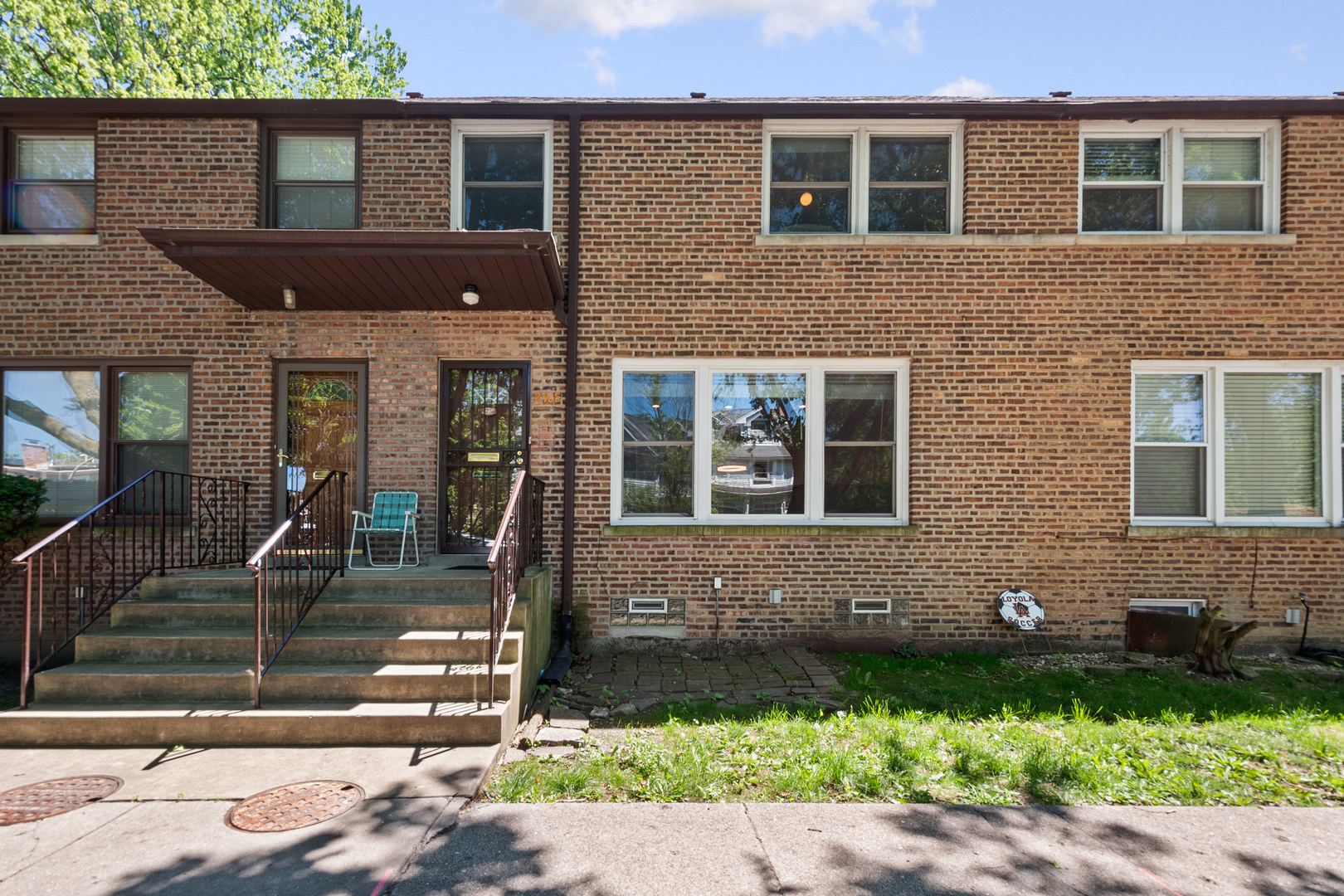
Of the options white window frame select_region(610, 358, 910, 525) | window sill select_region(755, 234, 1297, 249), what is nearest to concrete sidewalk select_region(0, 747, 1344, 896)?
white window frame select_region(610, 358, 910, 525)

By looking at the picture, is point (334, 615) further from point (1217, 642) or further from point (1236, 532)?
point (1236, 532)

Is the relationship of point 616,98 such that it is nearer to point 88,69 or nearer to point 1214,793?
point 1214,793

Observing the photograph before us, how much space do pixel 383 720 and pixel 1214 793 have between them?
16.3ft

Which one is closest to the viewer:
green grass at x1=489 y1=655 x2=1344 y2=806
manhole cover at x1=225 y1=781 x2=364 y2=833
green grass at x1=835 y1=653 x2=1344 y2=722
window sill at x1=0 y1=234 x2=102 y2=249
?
manhole cover at x1=225 y1=781 x2=364 y2=833

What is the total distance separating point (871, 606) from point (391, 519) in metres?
4.90

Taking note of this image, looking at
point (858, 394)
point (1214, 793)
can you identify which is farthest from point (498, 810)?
point (858, 394)

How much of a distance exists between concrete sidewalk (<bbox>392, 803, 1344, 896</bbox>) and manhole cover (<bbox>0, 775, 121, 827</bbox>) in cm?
206

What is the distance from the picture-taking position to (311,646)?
4.72 m

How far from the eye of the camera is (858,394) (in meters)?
6.80

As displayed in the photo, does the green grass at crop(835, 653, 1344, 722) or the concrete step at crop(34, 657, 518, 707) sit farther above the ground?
the concrete step at crop(34, 657, 518, 707)

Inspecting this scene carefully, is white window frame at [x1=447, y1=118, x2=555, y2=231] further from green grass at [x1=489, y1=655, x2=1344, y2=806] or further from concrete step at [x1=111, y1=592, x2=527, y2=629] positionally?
green grass at [x1=489, y1=655, x2=1344, y2=806]

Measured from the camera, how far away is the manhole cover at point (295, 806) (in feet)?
10.5

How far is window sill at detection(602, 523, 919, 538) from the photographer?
659 centimetres

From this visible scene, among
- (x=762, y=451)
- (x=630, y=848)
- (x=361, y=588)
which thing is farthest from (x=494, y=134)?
(x=630, y=848)
